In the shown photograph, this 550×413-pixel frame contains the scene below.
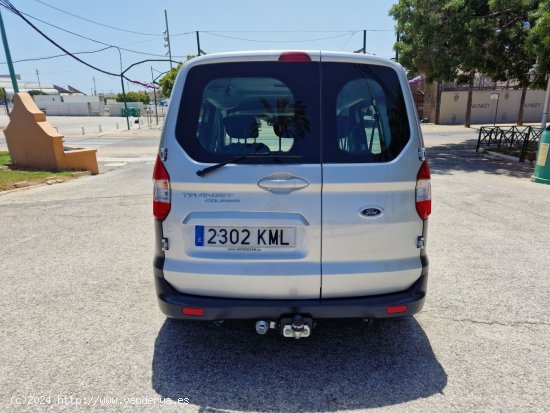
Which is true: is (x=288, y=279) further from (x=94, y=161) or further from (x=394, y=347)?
(x=94, y=161)

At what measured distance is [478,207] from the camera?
275 inches

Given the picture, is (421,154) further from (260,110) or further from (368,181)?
(260,110)

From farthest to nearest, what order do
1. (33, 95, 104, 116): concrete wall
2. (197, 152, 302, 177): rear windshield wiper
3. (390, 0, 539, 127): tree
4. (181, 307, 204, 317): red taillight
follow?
(33, 95, 104, 116): concrete wall → (390, 0, 539, 127): tree → (181, 307, 204, 317): red taillight → (197, 152, 302, 177): rear windshield wiper

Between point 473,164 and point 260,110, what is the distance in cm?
1197

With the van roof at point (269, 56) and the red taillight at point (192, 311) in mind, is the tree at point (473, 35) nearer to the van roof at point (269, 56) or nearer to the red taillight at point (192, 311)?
the van roof at point (269, 56)

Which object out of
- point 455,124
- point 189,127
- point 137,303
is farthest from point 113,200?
point 455,124

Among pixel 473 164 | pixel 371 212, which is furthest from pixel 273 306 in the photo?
pixel 473 164

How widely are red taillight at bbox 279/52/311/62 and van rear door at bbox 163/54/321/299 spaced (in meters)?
0.02

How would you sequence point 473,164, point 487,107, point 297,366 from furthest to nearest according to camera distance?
point 487,107 < point 473,164 < point 297,366

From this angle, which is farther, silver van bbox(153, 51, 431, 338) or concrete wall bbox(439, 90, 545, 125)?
concrete wall bbox(439, 90, 545, 125)

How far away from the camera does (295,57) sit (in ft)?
7.77

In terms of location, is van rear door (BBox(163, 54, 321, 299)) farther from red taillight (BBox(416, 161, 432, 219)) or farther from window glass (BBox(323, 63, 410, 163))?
red taillight (BBox(416, 161, 432, 219))

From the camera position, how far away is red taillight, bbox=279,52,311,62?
93.1 inches

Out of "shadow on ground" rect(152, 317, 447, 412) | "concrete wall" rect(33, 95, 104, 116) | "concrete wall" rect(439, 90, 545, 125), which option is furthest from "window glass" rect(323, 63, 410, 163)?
"concrete wall" rect(33, 95, 104, 116)
